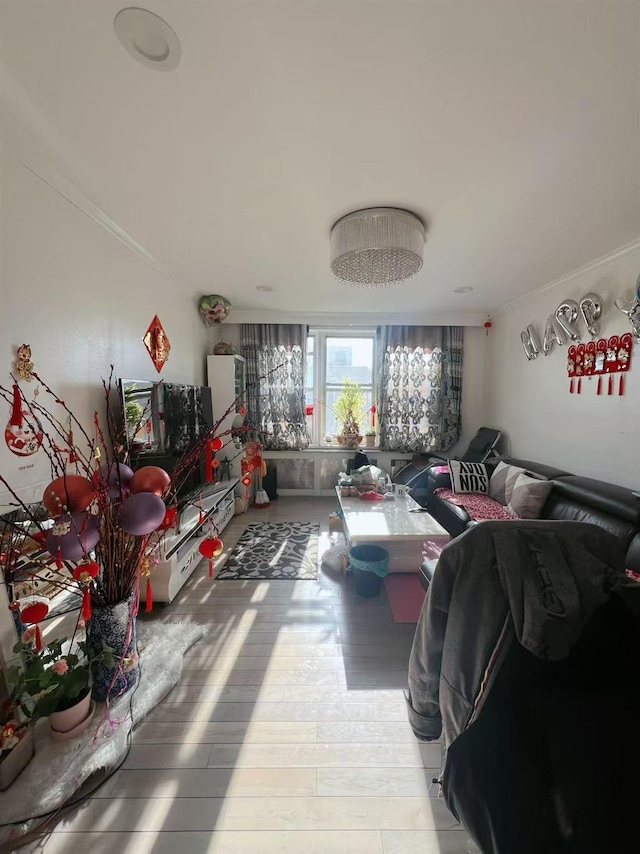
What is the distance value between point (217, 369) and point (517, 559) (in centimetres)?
347

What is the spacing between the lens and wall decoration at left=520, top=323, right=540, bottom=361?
10.3 feet

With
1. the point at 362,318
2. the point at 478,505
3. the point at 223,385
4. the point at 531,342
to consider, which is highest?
the point at 362,318

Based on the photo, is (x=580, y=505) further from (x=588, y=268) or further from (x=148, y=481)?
(x=148, y=481)

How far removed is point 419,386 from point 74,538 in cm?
386

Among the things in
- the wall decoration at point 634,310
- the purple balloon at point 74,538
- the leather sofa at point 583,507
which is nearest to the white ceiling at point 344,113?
the wall decoration at point 634,310

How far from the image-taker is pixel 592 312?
8.07ft

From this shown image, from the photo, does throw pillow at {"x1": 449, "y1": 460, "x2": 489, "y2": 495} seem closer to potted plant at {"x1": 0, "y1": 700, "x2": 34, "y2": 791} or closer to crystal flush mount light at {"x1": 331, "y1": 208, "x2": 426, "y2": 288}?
crystal flush mount light at {"x1": 331, "y1": 208, "x2": 426, "y2": 288}

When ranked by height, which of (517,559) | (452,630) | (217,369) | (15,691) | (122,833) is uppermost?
(217,369)

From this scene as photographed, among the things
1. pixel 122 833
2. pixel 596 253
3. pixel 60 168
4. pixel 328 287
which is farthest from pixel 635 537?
pixel 60 168

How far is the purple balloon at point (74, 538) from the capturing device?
0.94m

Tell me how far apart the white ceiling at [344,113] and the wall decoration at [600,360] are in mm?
718

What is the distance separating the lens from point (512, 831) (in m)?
0.65

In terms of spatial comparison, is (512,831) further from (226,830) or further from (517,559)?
(226,830)

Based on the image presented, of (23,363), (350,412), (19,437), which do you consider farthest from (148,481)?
(350,412)
